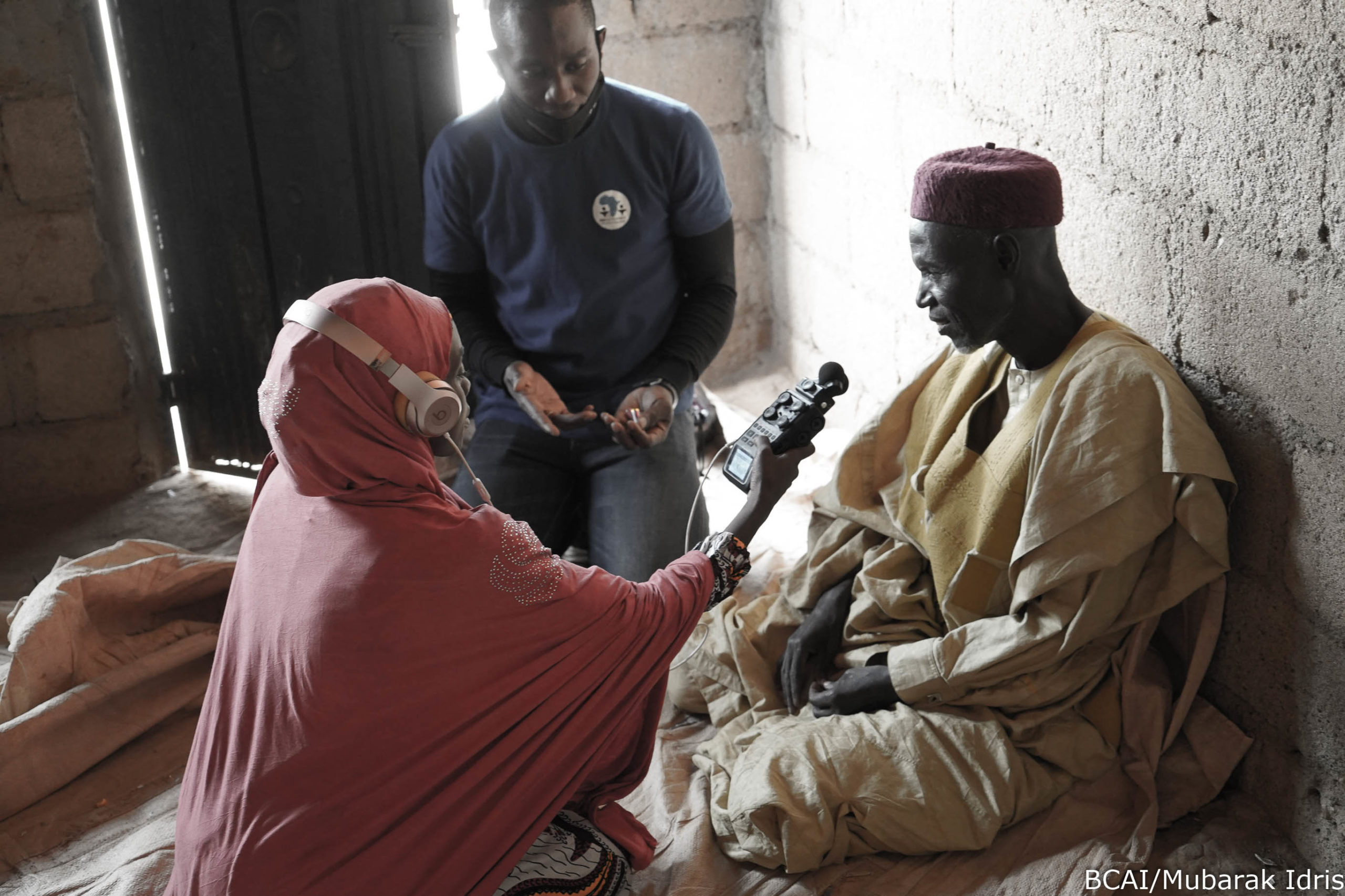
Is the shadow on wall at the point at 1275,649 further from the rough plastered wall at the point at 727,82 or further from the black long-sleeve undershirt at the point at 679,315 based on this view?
the rough plastered wall at the point at 727,82

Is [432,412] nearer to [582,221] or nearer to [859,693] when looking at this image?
[859,693]

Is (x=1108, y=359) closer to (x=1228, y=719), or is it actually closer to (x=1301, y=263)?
(x=1301, y=263)

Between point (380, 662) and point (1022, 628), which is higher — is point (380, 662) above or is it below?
above

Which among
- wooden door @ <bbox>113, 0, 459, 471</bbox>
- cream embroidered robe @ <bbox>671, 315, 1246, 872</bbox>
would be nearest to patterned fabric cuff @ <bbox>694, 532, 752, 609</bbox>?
cream embroidered robe @ <bbox>671, 315, 1246, 872</bbox>

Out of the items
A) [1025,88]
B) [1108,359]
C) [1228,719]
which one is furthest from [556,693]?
[1025,88]

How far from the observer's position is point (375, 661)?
1.65 m

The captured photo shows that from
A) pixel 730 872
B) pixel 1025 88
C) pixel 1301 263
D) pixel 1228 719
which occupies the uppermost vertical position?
pixel 1025 88

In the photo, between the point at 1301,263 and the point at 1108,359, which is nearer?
the point at 1301,263

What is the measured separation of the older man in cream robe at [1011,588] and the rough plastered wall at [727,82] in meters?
2.22

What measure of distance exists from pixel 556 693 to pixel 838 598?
0.77m

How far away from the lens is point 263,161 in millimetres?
3594

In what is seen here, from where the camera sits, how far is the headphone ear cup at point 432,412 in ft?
5.61

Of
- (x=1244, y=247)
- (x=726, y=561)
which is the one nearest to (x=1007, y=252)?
(x=1244, y=247)

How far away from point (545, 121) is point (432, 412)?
1.26 meters
